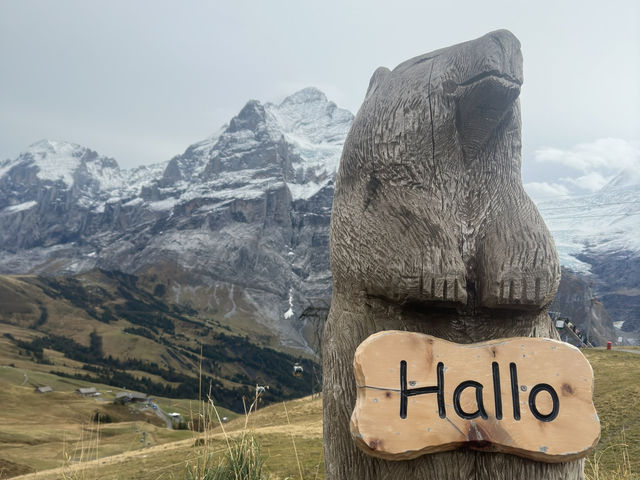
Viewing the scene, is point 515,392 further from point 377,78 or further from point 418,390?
point 377,78

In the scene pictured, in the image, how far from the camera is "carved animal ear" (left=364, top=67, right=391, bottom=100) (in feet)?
10.2

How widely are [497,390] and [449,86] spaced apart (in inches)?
64.9

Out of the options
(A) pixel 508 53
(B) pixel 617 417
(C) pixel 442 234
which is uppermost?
(A) pixel 508 53

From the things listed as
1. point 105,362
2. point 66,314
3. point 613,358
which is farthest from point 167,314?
point 613,358

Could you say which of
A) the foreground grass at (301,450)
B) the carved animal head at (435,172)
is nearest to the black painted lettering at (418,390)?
the carved animal head at (435,172)

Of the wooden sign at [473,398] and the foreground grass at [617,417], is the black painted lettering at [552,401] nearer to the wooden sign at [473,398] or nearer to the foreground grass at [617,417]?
the wooden sign at [473,398]

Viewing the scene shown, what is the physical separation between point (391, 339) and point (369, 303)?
0.36 meters

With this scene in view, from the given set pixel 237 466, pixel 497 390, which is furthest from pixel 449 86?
pixel 237 466

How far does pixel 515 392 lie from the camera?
7.32ft

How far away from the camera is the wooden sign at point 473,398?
2.15 m

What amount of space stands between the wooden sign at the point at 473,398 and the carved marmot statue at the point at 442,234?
15cm

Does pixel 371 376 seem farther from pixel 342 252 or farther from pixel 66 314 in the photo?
pixel 66 314

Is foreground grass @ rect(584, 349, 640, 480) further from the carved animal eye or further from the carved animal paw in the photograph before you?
the carved animal eye

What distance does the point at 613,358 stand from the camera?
823 inches
